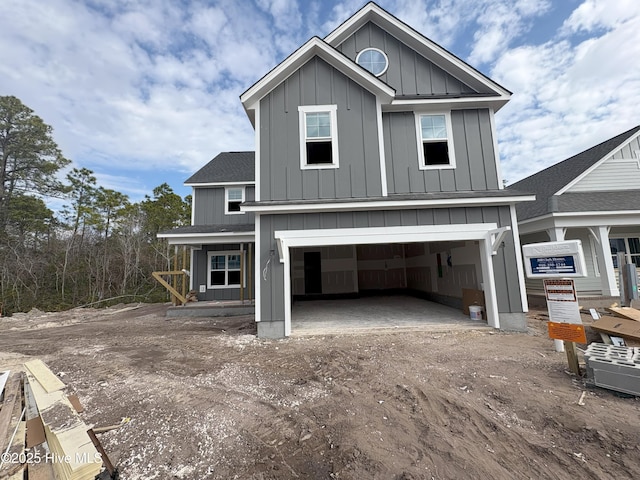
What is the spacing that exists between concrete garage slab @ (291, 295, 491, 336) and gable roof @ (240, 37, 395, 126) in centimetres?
609

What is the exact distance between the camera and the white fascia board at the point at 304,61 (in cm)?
690

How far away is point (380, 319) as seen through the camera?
8.04m

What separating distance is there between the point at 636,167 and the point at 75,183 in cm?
3050

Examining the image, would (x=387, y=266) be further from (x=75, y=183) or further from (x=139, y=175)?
(x=139, y=175)

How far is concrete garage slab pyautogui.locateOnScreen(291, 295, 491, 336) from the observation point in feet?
22.4

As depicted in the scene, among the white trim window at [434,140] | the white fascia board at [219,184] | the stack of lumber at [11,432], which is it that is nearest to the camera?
the stack of lumber at [11,432]

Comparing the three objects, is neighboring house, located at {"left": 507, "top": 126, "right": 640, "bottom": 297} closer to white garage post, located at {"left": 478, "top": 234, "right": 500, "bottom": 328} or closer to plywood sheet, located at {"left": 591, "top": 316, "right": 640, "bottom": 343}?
white garage post, located at {"left": 478, "top": 234, "right": 500, "bottom": 328}

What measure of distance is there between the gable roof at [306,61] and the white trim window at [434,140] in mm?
1284

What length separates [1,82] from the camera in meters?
16.2

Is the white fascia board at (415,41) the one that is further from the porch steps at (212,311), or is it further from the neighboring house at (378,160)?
the porch steps at (212,311)

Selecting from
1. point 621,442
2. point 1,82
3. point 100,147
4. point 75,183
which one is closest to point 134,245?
point 75,183

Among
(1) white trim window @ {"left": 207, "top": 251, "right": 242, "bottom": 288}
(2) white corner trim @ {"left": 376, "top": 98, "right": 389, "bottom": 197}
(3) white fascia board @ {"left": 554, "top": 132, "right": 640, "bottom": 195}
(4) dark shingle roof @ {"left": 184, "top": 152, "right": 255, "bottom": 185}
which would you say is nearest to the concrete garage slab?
(2) white corner trim @ {"left": 376, "top": 98, "right": 389, "bottom": 197}

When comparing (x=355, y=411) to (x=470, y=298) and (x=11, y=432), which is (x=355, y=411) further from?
(x=470, y=298)

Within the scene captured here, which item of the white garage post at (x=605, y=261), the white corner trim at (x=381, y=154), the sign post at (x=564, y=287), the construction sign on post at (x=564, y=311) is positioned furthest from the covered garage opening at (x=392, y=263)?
the white garage post at (x=605, y=261)
